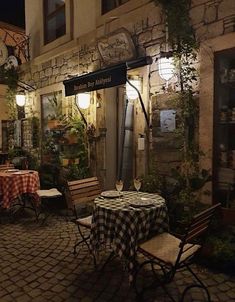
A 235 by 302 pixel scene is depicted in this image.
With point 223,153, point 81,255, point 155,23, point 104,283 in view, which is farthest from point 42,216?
point 155,23

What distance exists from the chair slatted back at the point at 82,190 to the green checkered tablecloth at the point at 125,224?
88 centimetres

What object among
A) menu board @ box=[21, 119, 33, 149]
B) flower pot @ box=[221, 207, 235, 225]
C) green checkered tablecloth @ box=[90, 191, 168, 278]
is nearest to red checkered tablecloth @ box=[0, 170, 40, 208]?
green checkered tablecloth @ box=[90, 191, 168, 278]

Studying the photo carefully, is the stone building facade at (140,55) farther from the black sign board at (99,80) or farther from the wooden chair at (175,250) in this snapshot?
the wooden chair at (175,250)

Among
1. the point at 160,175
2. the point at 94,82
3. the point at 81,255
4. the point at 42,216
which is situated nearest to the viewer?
the point at 81,255

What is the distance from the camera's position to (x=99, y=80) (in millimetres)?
5301

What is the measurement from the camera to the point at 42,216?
5906 millimetres

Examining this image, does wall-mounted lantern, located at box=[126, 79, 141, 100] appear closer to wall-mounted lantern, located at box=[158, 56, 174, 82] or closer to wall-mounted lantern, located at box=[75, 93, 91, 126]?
wall-mounted lantern, located at box=[158, 56, 174, 82]

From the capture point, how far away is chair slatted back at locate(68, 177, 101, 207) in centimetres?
432

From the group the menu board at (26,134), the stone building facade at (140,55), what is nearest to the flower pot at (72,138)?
the stone building facade at (140,55)

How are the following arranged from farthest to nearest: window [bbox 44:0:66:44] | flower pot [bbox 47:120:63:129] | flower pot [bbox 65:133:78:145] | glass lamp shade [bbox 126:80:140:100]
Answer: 1. window [bbox 44:0:66:44]
2. flower pot [bbox 47:120:63:129]
3. flower pot [bbox 65:133:78:145]
4. glass lamp shade [bbox 126:80:140:100]

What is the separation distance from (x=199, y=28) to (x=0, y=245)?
431 cm

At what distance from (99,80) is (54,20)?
3760 millimetres

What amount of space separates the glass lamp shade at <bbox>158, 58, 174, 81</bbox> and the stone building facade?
0.24 m

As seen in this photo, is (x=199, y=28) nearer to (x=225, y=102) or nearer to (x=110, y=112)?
(x=225, y=102)
